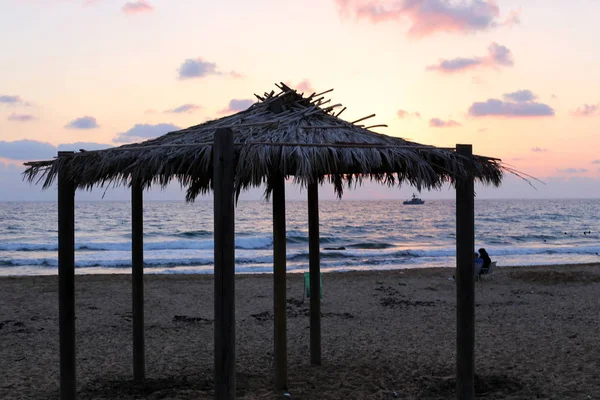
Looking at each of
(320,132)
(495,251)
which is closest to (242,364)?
(320,132)

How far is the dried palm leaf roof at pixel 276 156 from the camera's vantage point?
4.07 metres

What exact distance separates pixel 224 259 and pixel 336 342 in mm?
4916

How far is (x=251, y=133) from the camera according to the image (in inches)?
173

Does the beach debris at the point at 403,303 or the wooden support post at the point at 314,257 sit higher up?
the wooden support post at the point at 314,257

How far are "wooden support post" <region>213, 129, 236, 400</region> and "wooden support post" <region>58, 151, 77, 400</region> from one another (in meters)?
1.62

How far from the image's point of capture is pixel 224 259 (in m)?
3.56

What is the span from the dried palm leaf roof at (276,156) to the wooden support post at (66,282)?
15 cm

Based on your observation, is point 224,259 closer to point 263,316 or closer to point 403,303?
point 263,316

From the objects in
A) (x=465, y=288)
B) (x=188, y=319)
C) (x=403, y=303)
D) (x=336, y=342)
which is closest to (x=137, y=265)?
(x=465, y=288)

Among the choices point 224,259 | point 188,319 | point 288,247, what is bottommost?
point 288,247

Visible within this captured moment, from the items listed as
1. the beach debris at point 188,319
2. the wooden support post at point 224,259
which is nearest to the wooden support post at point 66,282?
the wooden support post at point 224,259

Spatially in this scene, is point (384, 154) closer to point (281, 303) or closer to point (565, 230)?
point (281, 303)

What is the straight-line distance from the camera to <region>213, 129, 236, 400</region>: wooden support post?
11.6ft

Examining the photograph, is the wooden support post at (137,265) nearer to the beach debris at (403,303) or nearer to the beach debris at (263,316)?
the beach debris at (263,316)
